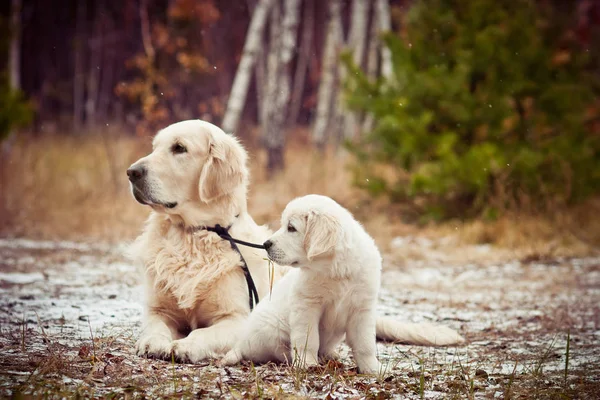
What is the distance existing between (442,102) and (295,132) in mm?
14095

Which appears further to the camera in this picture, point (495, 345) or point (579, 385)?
point (495, 345)

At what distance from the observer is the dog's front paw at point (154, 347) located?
3541 millimetres

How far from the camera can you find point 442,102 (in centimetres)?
910

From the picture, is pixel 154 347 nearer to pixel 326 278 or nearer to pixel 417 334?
pixel 326 278

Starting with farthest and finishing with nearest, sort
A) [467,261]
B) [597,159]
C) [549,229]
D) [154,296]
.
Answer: [597,159]
[549,229]
[467,261]
[154,296]

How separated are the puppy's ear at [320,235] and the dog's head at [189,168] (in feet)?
2.91

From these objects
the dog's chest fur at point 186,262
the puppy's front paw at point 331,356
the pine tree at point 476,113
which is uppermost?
the pine tree at point 476,113

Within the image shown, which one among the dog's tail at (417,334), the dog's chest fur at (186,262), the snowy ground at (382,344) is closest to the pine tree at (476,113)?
the snowy ground at (382,344)

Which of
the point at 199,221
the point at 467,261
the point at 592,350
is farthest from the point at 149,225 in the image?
the point at 467,261

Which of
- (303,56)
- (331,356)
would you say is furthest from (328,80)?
(331,356)

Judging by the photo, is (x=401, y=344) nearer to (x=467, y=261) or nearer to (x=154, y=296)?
(x=154, y=296)

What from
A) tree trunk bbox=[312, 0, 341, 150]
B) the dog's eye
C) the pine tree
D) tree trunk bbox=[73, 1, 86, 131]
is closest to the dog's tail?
the dog's eye

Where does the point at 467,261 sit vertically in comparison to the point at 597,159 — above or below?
below

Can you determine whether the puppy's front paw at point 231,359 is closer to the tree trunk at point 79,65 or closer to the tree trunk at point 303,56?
the tree trunk at point 303,56
